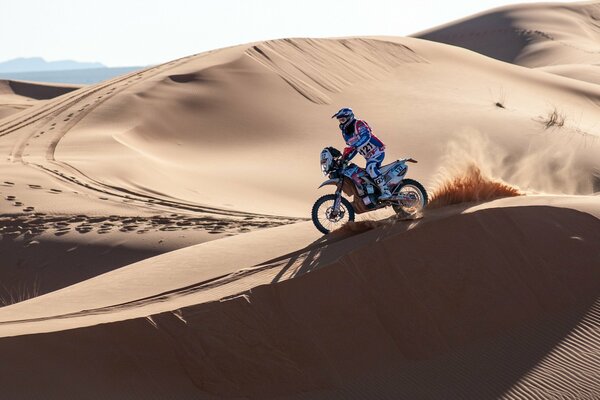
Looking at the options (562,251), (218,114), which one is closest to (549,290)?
(562,251)

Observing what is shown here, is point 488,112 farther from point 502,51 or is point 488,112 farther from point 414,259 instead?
point 502,51

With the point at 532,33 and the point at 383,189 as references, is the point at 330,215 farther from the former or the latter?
the point at 532,33

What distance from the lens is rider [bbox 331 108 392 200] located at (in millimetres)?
9742

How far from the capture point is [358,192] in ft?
32.9

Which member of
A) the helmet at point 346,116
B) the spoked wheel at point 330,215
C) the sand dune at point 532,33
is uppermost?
the sand dune at point 532,33

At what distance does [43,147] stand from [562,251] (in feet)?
51.2

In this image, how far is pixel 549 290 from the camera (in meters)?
7.82

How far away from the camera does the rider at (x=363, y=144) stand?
9.74 metres

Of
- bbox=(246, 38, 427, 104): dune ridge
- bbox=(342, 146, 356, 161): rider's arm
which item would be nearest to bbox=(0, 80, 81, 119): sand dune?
bbox=(246, 38, 427, 104): dune ridge

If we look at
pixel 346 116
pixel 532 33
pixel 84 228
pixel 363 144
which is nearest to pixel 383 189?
pixel 363 144

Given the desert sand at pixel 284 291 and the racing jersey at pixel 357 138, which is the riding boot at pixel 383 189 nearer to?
the racing jersey at pixel 357 138

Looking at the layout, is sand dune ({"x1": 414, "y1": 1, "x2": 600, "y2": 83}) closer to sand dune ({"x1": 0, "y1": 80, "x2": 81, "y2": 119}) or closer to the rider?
sand dune ({"x1": 0, "y1": 80, "x2": 81, "y2": 119})

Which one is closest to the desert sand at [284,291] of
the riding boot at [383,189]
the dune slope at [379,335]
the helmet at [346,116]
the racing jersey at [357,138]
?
the dune slope at [379,335]

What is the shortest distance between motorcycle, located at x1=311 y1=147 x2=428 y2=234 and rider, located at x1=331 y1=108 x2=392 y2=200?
0.06 m
